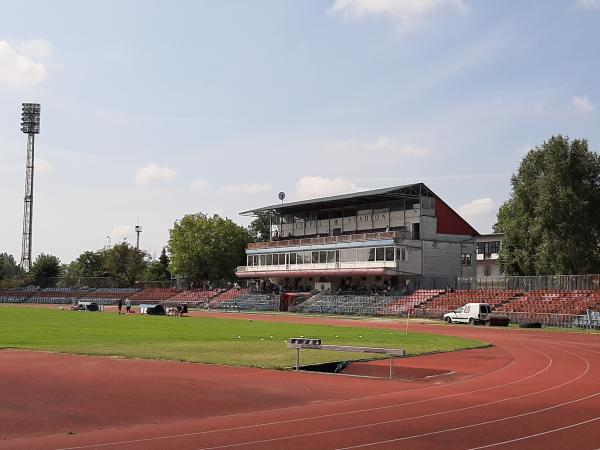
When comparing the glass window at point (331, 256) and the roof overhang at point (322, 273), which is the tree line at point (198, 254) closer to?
the roof overhang at point (322, 273)

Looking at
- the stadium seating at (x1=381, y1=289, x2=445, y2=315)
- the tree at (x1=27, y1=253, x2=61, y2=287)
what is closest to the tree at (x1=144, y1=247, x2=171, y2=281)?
the tree at (x1=27, y1=253, x2=61, y2=287)

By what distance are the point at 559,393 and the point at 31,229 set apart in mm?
126365

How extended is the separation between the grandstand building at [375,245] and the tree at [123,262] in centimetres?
4808

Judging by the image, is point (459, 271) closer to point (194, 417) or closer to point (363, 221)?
point (363, 221)

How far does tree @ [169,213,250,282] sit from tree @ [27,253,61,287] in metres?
29.0

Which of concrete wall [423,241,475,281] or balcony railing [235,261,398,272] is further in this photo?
concrete wall [423,241,475,281]

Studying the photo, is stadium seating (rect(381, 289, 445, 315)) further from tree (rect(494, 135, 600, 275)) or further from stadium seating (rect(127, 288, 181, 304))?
stadium seating (rect(127, 288, 181, 304))

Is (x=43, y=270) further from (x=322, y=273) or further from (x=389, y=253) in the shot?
(x=389, y=253)

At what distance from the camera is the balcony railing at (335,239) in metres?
80.7

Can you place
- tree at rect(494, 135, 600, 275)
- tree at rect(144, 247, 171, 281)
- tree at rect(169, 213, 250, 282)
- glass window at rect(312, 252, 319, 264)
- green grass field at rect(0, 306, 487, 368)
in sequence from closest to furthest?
green grass field at rect(0, 306, 487, 368) < tree at rect(494, 135, 600, 275) < glass window at rect(312, 252, 319, 264) < tree at rect(169, 213, 250, 282) < tree at rect(144, 247, 171, 281)

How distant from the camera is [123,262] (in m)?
141

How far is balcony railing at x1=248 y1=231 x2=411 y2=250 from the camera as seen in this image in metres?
80.7

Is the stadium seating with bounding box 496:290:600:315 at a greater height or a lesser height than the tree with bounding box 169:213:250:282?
lesser

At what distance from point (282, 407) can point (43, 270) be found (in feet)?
421
